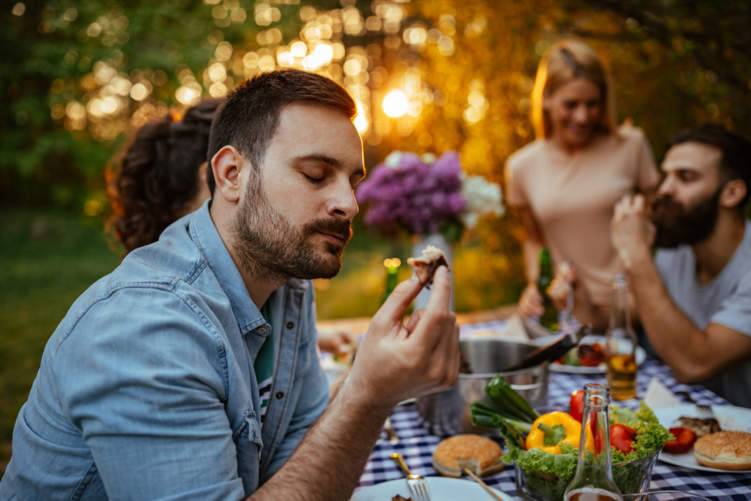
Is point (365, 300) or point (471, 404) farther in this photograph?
point (365, 300)

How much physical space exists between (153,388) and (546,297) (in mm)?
2107

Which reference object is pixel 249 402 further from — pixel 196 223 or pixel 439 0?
pixel 439 0

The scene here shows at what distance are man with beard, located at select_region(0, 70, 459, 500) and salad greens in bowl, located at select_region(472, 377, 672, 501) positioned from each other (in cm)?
28

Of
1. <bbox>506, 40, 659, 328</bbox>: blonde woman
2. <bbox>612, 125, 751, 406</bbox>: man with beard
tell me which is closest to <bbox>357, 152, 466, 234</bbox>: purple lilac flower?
<bbox>612, 125, 751, 406</bbox>: man with beard

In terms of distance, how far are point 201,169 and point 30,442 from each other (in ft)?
4.18

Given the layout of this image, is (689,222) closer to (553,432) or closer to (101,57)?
(553,432)

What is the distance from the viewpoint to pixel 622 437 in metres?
1.31

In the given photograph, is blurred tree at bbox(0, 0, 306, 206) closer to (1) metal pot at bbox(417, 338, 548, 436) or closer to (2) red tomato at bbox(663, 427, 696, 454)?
(1) metal pot at bbox(417, 338, 548, 436)

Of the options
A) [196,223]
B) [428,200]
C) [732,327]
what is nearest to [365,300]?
[428,200]

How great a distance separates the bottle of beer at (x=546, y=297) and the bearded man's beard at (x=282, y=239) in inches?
62.5

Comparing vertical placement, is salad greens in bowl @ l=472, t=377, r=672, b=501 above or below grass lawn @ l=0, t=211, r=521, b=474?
above

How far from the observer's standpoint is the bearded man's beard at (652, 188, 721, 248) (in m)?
2.46

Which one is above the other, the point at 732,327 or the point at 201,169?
the point at 201,169

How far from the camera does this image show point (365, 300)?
8.50m
